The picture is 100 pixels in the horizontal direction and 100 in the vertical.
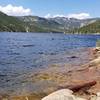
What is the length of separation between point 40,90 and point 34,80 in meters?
4.26

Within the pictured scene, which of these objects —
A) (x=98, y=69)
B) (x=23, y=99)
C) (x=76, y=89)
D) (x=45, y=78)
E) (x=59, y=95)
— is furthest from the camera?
(x=98, y=69)

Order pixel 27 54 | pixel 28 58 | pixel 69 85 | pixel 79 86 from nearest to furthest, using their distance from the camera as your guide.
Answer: pixel 79 86
pixel 69 85
pixel 28 58
pixel 27 54

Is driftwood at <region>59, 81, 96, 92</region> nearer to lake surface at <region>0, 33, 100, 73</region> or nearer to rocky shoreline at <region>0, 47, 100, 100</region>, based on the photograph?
rocky shoreline at <region>0, 47, 100, 100</region>

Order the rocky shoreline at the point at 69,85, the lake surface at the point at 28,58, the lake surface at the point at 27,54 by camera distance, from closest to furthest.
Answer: the rocky shoreline at the point at 69,85
the lake surface at the point at 28,58
the lake surface at the point at 27,54

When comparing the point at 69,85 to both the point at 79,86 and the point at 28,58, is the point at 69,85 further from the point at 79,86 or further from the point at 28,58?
the point at 28,58

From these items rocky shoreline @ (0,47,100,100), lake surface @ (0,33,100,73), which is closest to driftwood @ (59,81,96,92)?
rocky shoreline @ (0,47,100,100)

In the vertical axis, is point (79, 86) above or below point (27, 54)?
above

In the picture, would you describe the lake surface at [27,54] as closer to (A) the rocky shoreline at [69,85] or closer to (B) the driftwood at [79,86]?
(A) the rocky shoreline at [69,85]

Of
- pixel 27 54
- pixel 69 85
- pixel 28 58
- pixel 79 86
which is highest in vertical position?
pixel 79 86

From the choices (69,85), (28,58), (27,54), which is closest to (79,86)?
(69,85)

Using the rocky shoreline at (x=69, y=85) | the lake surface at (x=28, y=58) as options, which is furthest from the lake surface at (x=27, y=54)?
the rocky shoreline at (x=69, y=85)

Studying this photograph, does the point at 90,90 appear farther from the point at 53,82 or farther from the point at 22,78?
the point at 22,78

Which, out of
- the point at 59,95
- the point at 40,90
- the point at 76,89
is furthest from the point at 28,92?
the point at 59,95

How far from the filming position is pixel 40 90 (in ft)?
65.3
